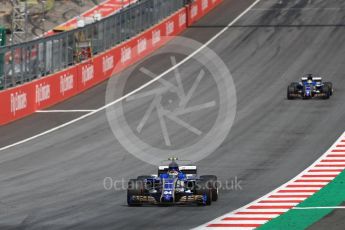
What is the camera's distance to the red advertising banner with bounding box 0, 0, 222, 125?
4047 cm

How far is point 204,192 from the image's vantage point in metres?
23.5

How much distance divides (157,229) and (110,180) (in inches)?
300

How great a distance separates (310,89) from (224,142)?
963 cm

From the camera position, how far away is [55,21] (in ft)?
254

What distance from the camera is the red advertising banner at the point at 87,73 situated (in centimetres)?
4047

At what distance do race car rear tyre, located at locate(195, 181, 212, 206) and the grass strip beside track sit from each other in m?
1.94

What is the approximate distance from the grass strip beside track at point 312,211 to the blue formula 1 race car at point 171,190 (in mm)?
2083
